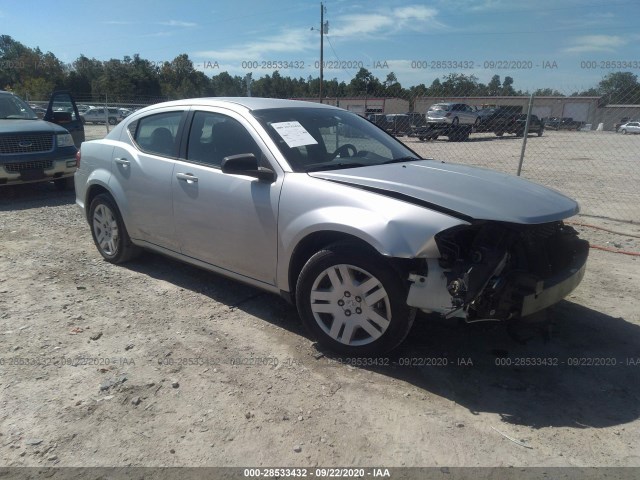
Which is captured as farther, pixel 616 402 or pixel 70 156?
pixel 70 156

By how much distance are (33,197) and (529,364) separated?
29.3ft

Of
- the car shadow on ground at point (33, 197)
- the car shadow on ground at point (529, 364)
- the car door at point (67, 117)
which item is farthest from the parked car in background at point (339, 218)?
the car door at point (67, 117)

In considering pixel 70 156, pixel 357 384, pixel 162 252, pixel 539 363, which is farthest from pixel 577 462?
pixel 70 156

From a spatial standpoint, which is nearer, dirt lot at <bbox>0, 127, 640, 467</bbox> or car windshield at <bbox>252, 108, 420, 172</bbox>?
dirt lot at <bbox>0, 127, 640, 467</bbox>

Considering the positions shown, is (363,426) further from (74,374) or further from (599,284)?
(599,284)

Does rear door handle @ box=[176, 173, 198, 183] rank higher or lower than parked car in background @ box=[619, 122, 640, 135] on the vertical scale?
higher

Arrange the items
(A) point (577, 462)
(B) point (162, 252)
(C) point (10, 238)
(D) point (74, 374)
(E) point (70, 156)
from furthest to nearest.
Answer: (E) point (70, 156) → (C) point (10, 238) → (B) point (162, 252) → (D) point (74, 374) → (A) point (577, 462)

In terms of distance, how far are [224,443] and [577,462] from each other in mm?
→ 1772

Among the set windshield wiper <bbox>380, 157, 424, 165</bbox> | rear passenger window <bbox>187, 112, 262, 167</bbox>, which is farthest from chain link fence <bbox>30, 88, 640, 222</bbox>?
rear passenger window <bbox>187, 112, 262, 167</bbox>

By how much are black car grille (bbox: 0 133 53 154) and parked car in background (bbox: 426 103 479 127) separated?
19206 millimetres

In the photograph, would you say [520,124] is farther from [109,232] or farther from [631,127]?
[109,232]

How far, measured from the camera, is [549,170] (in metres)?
13.9

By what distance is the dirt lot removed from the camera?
8.09ft

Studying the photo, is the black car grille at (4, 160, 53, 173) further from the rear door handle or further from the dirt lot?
the rear door handle
